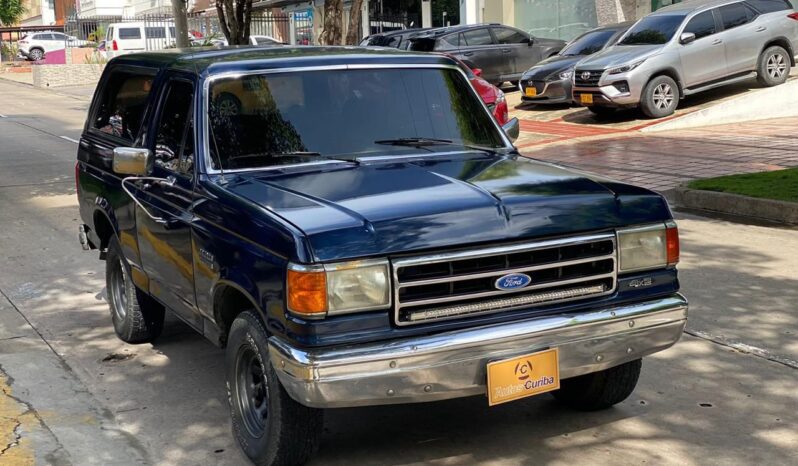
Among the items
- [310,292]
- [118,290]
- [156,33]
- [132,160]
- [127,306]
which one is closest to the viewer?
[310,292]

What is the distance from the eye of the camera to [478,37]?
23812mm

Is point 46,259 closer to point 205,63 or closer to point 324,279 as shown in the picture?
point 205,63

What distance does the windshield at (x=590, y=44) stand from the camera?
68.3 ft

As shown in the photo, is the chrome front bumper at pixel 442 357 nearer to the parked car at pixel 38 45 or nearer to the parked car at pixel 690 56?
the parked car at pixel 690 56

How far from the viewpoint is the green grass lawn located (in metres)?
10.5

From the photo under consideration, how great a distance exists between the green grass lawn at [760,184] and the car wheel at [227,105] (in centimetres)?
645

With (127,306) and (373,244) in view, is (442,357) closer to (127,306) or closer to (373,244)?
(373,244)

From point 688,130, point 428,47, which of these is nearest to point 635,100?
point 688,130

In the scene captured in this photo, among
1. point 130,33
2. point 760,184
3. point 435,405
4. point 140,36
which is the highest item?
point 130,33

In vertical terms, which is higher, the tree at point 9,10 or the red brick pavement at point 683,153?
the tree at point 9,10

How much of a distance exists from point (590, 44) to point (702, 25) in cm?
335

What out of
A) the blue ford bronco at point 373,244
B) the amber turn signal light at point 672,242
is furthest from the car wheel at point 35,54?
the amber turn signal light at point 672,242

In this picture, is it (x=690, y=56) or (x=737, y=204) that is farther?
(x=690, y=56)

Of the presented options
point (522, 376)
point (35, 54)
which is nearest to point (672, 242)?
point (522, 376)
